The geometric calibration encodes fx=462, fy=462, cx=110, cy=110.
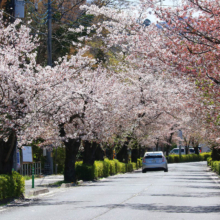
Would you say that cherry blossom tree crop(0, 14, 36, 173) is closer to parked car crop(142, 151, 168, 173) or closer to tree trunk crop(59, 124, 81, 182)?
tree trunk crop(59, 124, 81, 182)

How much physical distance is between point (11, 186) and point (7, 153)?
1649 millimetres

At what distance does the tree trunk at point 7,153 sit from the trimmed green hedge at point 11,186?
363 mm

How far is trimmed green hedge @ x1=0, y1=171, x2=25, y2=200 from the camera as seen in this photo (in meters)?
15.0

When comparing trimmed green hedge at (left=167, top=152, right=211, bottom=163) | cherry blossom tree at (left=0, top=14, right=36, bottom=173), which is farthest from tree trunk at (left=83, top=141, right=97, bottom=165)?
trimmed green hedge at (left=167, top=152, right=211, bottom=163)

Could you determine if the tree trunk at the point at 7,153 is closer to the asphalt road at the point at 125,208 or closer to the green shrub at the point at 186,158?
the asphalt road at the point at 125,208

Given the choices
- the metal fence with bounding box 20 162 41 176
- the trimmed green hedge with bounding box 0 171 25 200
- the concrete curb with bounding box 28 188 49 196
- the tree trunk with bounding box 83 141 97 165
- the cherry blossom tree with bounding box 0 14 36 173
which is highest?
the cherry blossom tree with bounding box 0 14 36 173

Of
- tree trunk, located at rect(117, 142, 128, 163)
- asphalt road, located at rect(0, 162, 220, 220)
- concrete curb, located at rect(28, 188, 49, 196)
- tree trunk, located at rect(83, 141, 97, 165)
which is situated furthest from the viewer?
tree trunk, located at rect(117, 142, 128, 163)

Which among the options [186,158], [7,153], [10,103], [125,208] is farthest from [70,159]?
[186,158]

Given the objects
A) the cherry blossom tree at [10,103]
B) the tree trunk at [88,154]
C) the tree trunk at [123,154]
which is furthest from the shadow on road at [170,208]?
the tree trunk at [123,154]

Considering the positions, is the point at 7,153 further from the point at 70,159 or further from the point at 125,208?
the point at 70,159

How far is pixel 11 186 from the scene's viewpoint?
15812mm

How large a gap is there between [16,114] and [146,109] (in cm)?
2325

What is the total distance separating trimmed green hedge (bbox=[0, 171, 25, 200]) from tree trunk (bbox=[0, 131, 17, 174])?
1.19 feet

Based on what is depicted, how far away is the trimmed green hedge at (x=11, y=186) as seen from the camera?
15.0m
